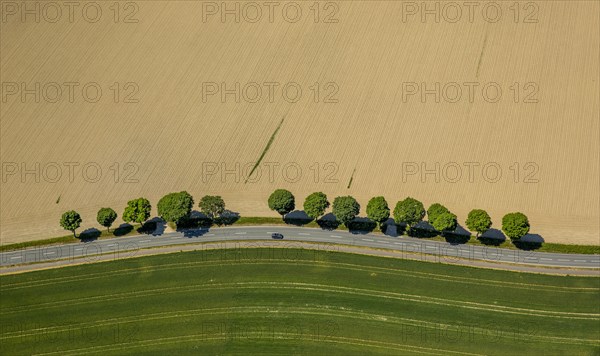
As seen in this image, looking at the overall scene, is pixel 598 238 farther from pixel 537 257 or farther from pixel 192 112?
pixel 192 112

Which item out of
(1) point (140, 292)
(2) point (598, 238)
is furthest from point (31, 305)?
(2) point (598, 238)

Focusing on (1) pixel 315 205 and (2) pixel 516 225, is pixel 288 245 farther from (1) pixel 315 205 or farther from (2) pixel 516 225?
(2) pixel 516 225

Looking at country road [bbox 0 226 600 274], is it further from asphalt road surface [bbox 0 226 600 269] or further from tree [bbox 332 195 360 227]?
tree [bbox 332 195 360 227]

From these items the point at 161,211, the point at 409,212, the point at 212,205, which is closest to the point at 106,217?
the point at 161,211

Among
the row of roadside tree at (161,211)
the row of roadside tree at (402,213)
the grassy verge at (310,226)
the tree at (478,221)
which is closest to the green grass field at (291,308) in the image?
the grassy verge at (310,226)

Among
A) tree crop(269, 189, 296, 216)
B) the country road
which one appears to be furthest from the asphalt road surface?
tree crop(269, 189, 296, 216)

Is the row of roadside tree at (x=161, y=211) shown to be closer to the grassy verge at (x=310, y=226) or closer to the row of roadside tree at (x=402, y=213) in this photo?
the grassy verge at (x=310, y=226)
